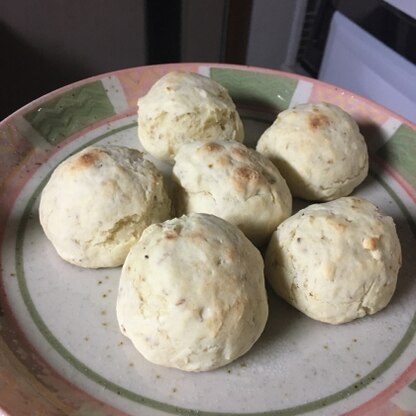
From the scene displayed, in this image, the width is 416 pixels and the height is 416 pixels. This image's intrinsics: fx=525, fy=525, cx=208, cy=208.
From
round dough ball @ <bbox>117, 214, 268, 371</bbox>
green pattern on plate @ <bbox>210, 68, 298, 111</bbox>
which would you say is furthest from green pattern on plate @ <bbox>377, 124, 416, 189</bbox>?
round dough ball @ <bbox>117, 214, 268, 371</bbox>

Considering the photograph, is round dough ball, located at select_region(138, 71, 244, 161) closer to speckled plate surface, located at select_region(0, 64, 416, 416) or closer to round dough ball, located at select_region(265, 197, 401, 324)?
speckled plate surface, located at select_region(0, 64, 416, 416)

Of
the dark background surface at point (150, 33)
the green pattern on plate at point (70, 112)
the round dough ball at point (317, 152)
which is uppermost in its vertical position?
the round dough ball at point (317, 152)

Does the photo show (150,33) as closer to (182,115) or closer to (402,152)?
(182,115)

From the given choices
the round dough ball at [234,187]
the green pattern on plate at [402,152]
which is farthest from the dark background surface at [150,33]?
the round dough ball at [234,187]

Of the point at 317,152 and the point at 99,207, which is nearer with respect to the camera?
the point at 99,207

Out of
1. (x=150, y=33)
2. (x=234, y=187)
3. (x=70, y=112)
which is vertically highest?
(x=234, y=187)

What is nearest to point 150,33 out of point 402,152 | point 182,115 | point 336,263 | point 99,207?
point 182,115

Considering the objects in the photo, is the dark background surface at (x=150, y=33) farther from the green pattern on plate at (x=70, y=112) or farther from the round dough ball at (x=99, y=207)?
the round dough ball at (x=99, y=207)
